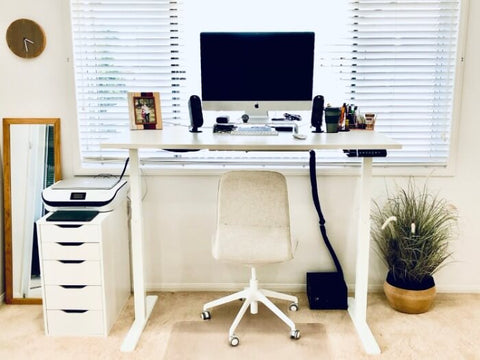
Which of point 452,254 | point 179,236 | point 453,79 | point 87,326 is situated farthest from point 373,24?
point 87,326

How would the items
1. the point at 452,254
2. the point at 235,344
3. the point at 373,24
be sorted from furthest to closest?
the point at 452,254 → the point at 373,24 → the point at 235,344

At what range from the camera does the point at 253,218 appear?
2.42 m

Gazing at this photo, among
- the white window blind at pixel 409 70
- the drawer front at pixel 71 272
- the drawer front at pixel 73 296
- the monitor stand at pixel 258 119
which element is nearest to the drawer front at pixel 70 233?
the drawer front at pixel 71 272

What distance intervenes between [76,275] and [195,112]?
3.46 feet

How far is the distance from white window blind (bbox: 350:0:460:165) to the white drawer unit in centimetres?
169

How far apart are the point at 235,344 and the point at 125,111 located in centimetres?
151

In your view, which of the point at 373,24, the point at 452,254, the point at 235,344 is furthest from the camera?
the point at 452,254

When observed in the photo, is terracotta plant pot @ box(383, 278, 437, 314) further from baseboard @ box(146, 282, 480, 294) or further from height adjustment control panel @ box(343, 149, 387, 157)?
height adjustment control panel @ box(343, 149, 387, 157)

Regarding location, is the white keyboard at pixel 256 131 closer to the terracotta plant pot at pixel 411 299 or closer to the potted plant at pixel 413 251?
the potted plant at pixel 413 251

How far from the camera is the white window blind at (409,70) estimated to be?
2.88 meters

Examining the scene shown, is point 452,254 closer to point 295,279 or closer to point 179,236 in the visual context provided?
point 295,279

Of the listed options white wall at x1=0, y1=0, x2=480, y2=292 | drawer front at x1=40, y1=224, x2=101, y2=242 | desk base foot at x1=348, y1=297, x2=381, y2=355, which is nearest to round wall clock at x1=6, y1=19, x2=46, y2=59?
white wall at x1=0, y1=0, x2=480, y2=292

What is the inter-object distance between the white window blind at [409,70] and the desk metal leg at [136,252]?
136 centimetres

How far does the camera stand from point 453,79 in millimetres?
2914
